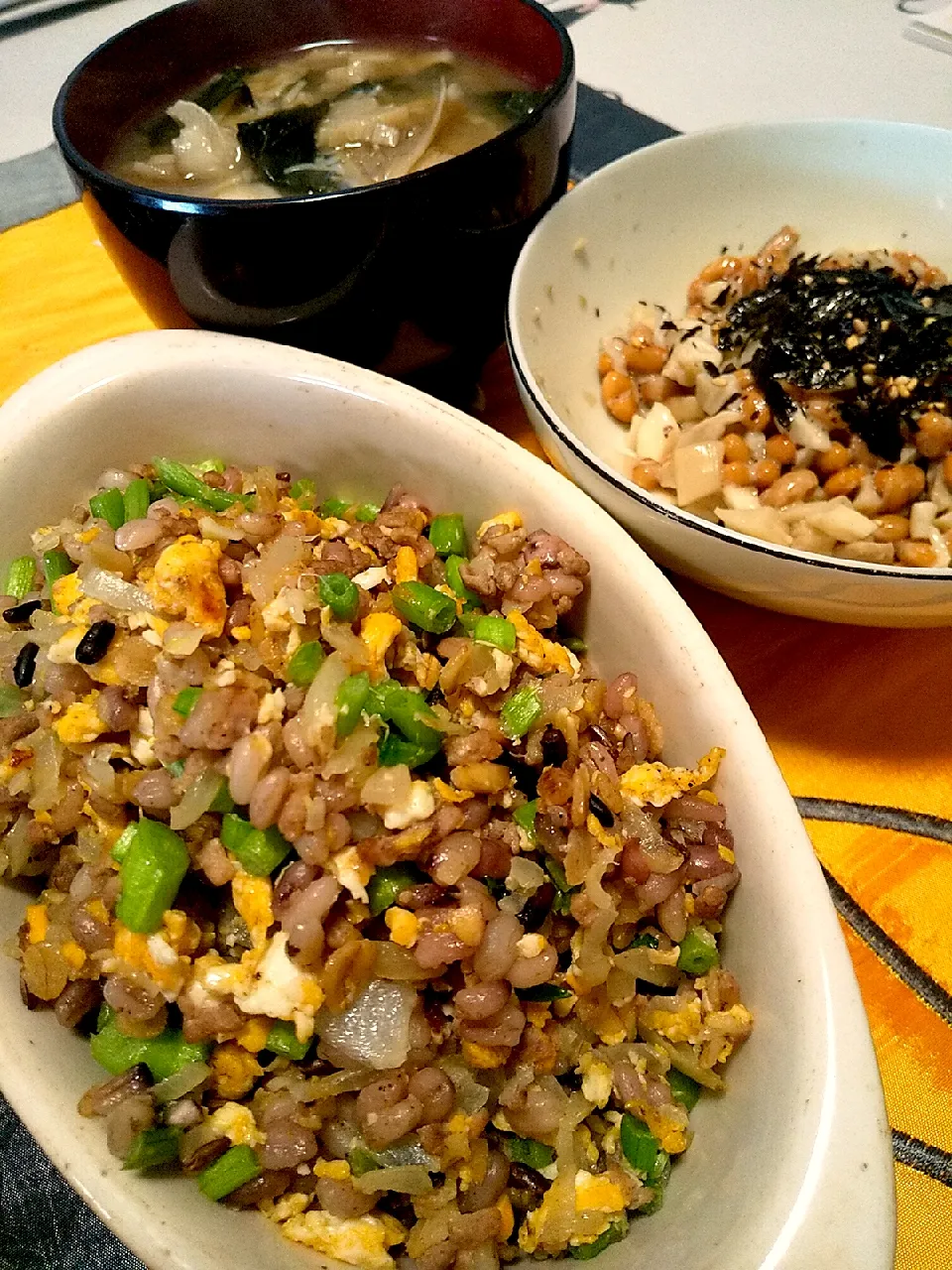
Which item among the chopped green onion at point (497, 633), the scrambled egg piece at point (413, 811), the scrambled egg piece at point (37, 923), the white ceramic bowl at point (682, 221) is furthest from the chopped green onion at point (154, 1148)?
the white ceramic bowl at point (682, 221)

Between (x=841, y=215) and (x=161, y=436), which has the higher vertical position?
(x=841, y=215)

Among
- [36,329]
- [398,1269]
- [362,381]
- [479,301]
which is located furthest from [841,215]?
[398,1269]

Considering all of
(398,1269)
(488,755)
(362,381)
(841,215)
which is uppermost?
(841,215)

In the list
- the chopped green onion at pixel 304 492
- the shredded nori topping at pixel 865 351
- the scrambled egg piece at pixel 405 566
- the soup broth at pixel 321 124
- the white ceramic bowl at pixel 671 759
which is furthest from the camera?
the soup broth at pixel 321 124

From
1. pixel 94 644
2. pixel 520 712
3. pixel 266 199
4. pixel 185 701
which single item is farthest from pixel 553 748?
pixel 266 199

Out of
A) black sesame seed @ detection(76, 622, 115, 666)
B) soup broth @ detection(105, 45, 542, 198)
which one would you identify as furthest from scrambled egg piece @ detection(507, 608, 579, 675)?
soup broth @ detection(105, 45, 542, 198)

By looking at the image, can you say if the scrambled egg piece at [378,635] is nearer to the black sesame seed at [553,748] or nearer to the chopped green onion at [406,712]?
the chopped green onion at [406,712]

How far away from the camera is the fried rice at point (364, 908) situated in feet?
2.97

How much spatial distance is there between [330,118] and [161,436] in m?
0.67

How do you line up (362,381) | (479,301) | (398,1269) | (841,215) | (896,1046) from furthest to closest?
1. (841,215)
2. (479,301)
3. (362,381)
4. (896,1046)
5. (398,1269)

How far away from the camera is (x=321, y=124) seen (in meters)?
1.60

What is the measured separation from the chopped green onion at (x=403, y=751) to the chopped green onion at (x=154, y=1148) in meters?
0.38

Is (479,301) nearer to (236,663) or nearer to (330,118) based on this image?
(330,118)

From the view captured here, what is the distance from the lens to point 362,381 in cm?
125
